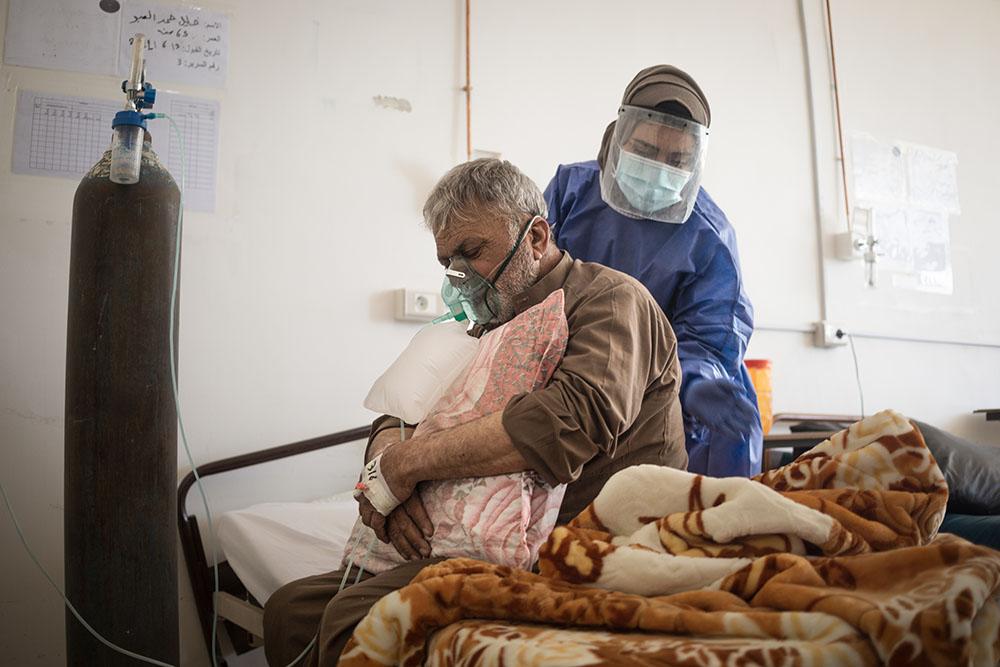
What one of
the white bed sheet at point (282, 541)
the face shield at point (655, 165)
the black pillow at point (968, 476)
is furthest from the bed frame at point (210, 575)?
the black pillow at point (968, 476)

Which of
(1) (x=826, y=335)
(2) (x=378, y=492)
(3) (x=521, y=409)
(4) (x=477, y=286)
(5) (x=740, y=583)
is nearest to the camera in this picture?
(5) (x=740, y=583)

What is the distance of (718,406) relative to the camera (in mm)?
1984

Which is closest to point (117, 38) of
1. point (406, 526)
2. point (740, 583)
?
point (406, 526)

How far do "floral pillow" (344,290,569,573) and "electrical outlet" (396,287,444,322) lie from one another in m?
1.24

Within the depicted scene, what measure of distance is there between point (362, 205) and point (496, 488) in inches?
64.4

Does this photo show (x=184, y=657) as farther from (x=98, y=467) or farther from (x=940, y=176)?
(x=940, y=176)

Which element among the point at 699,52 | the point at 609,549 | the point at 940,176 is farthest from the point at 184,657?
the point at 940,176

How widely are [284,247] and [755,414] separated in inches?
58.2

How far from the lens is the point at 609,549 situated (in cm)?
84

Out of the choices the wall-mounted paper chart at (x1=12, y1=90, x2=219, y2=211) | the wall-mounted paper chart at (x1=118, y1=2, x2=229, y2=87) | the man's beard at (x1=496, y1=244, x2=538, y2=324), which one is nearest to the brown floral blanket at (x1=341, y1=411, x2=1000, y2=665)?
the man's beard at (x1=496, y1=244, x2=538, y2=324)

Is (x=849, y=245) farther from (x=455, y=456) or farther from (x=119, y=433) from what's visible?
(x=119, y=433)

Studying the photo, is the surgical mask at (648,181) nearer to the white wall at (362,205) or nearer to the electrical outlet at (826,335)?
the white wall at (362,205)

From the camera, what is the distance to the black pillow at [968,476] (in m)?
1.98

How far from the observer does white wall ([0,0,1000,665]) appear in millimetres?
2281
